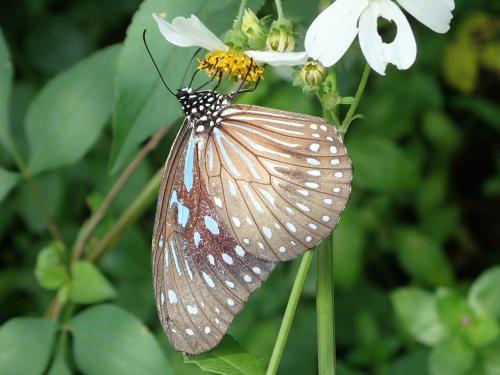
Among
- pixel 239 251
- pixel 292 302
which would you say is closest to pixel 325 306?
pixel 292 302

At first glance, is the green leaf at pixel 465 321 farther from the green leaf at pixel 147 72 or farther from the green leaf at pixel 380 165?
the green leaf at pixel 147 72

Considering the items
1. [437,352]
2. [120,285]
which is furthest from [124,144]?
[120,285]

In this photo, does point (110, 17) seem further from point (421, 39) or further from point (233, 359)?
point (233, 359)

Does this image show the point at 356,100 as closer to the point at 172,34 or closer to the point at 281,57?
the point at 281,57

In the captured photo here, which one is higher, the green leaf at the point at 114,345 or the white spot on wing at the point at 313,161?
the white spot on wing at the point at 313,161

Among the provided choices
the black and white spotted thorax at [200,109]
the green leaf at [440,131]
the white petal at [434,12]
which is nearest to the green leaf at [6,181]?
the black and white spotted thorax at [200,109]
